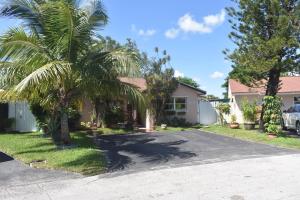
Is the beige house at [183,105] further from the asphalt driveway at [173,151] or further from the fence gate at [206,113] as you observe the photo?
the asphalt driveway at [173,151]

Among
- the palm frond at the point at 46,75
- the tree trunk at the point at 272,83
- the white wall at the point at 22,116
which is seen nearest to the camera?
the palm frond at the point at 46,75

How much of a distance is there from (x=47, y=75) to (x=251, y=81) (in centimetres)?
1290

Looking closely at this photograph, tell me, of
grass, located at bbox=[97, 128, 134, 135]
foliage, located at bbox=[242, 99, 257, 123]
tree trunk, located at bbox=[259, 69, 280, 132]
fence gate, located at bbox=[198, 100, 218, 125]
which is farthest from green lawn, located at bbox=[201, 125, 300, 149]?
fence gate, located at bbox=[198, 100, 218, 125]

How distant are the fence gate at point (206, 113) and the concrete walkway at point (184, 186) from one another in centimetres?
1787

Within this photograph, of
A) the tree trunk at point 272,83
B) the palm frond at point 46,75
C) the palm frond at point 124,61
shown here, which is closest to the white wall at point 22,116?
the palm frond at point 124,61

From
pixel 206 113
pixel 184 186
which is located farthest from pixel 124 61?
pixel 206 113

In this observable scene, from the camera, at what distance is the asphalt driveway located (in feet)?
40.1

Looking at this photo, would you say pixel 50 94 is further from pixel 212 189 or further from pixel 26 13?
pixel 212 189

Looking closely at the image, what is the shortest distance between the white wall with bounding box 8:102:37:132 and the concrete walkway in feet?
45.0

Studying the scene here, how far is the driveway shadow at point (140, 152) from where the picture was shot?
12.5 m

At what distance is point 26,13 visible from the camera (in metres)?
14.7

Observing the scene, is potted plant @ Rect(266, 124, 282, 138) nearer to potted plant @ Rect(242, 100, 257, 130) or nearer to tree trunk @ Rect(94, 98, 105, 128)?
potted plant @ Rect(242, 100, 257, 130)

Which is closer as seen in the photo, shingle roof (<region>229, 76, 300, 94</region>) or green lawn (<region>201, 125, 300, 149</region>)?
green lawn (<region>201, 125, 300, 149</region>)

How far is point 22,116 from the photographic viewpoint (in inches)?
912
